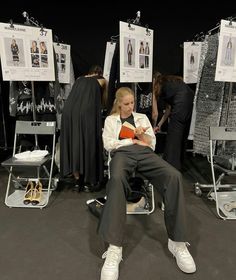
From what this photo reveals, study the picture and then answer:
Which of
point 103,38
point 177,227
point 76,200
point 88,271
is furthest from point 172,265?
point 103,38

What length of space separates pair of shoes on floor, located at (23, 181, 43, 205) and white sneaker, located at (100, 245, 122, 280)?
1195 mm

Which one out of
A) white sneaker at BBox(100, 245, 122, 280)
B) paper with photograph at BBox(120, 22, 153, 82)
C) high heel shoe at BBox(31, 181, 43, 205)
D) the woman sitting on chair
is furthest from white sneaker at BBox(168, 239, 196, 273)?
paper with photograph at BBox(120, 22, 153, 82)

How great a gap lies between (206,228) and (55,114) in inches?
86.6

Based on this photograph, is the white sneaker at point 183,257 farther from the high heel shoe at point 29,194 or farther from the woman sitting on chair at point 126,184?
the high heel shoe at point 29,194

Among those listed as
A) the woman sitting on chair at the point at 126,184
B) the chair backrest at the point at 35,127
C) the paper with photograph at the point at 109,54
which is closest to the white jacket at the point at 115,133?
the woman sitting on chair at the point at 126,184

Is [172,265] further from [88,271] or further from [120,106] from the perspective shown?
[120,106]

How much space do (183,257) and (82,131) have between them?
1612 millimetres

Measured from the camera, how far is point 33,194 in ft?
9.64

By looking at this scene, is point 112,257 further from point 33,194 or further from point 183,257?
point 33,194

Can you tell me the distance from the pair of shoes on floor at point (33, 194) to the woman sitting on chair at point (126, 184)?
1.00 m

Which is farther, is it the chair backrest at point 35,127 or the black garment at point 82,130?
the chair backrest at point 35,127

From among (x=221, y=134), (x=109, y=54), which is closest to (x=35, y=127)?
(x=109, y=54)

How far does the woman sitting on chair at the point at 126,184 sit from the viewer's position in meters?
1.92

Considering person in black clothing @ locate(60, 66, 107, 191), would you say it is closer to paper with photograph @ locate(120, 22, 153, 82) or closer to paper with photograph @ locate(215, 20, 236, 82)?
paper with photograph @ locate(120, 22, 153, 82)
